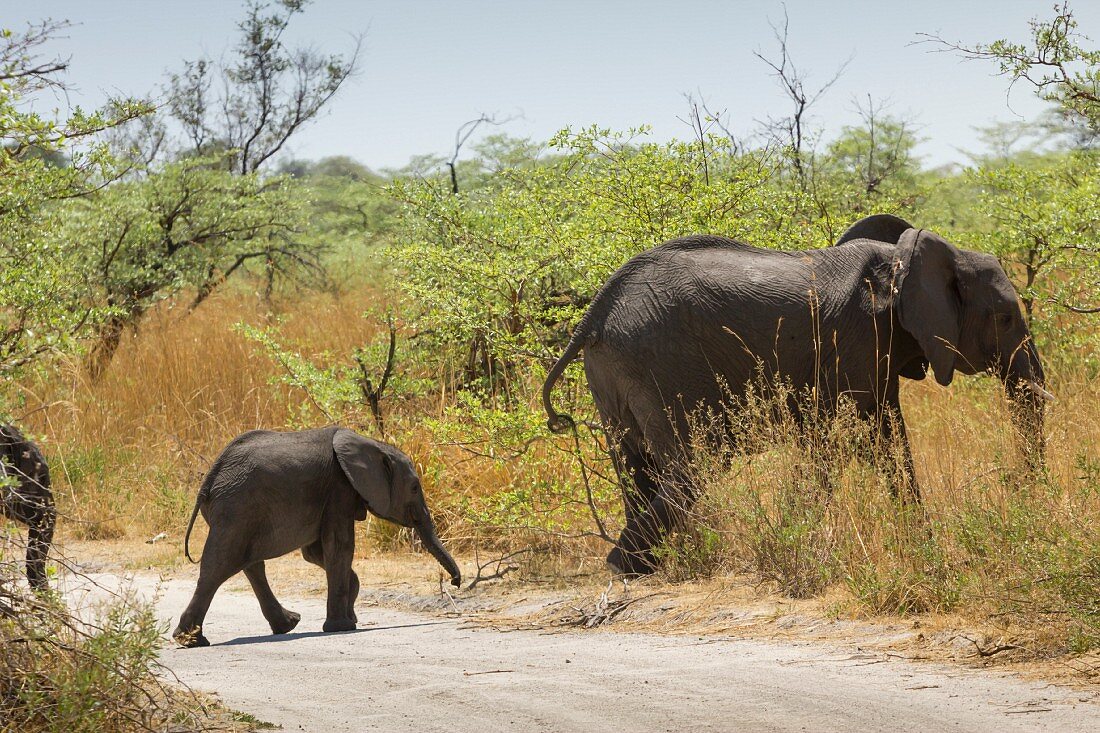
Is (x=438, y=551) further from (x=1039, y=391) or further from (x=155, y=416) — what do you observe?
(x=155, y=416)

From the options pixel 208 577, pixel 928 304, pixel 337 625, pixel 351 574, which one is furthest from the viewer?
pixel 928 304

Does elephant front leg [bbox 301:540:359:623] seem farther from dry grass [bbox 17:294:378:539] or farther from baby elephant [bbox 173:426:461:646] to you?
dry grass [bbox 17:294:378:539]

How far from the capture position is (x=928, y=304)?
816 centimetres

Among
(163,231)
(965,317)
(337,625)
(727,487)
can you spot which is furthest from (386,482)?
(163,231)

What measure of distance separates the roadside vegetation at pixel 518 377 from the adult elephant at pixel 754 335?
0.29m

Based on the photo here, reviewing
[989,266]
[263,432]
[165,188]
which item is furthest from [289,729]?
[165,188]

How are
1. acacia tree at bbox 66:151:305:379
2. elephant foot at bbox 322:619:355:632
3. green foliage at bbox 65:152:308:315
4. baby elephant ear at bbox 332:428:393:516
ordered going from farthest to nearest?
green foliage at bbox 65:152:308:315 → acacia tree at bbox 66:151:305:379 → baby elephant ear at bbox 332:428:393:516 → elephant foot at bbox 322:619:355:632

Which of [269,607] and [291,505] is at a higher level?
[291,505]

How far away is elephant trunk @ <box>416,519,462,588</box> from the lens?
848 centimetres

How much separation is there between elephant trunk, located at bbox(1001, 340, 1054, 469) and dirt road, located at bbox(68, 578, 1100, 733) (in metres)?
2.34

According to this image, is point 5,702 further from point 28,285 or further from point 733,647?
point 28,285

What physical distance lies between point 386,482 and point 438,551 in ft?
1.88

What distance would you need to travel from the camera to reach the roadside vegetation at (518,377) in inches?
253

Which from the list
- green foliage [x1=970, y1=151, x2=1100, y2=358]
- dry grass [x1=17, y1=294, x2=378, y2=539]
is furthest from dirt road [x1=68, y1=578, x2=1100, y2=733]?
dry grass [x1=17, y1=294, x2=378, y2=539]
